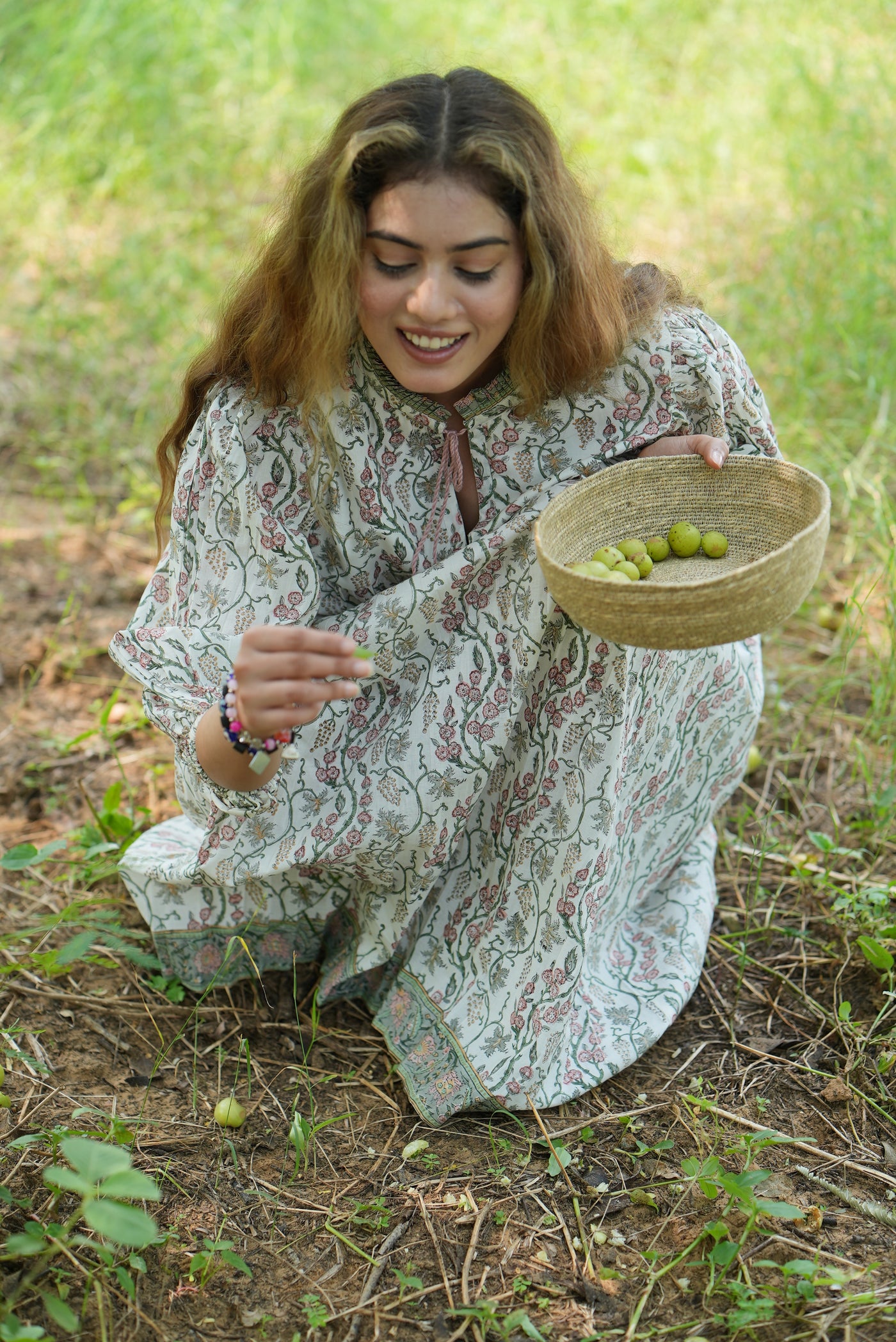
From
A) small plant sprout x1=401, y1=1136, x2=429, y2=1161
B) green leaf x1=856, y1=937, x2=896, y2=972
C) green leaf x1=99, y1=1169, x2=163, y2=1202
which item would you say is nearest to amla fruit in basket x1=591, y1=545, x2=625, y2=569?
green leaf x1=856, y1=937, x2=896, y2=972

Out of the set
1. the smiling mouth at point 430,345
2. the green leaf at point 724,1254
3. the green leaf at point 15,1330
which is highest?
the smiling mouth at point 430,345

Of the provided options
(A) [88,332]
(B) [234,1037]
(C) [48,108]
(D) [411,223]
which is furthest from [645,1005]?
(C) [48,108]

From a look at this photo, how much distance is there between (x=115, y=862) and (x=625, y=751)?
40.8 inches

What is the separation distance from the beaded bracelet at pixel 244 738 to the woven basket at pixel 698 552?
42 cm

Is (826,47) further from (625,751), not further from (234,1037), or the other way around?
(234,1037)

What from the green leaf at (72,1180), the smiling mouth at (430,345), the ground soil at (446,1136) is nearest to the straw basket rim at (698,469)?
the smiling mouth at (430,345)

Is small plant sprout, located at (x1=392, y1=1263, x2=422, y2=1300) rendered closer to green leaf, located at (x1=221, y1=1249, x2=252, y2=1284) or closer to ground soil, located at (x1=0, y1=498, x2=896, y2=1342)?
ground soil, located at (x1=0, y1=498, x2=896, y2=1342)

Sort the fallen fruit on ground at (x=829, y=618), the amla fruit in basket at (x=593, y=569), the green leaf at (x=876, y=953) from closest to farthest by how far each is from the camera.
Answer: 1. the amla fruit in basket at (x=593, y=569)
2. the green leaf at (x=876, y=953)
3. the fallen fruit on ground at (x=829, y=618)

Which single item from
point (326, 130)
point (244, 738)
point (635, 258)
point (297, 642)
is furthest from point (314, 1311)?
point (326, 130)

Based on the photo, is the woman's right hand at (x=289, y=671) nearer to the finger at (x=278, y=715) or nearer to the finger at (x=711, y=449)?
the finger at (x=278, y=715)

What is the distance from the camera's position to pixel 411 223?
1.62m

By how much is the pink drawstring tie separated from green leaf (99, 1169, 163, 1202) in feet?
3.36

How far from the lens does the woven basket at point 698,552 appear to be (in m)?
1.48

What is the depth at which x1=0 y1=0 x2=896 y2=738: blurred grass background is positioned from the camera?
352cm
